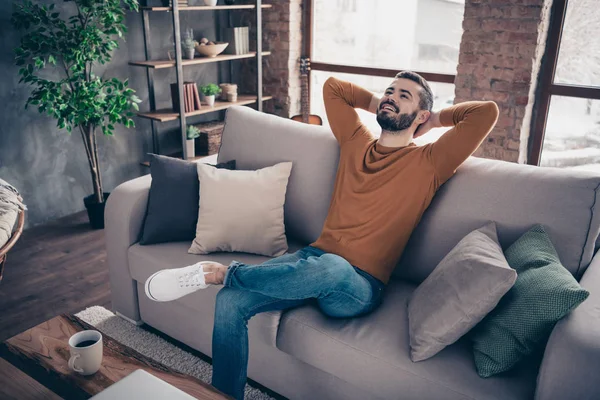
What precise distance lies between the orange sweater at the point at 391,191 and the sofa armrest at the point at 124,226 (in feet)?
2.56

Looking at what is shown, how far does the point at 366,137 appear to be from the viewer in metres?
2.10

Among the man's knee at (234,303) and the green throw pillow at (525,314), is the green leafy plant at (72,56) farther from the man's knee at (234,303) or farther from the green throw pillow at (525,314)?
the green throw pillow at (525,314)

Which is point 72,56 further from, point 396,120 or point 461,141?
point 461,141

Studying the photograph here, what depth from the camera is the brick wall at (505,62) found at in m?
3.16

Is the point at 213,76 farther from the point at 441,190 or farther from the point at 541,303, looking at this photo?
the point at 541,303

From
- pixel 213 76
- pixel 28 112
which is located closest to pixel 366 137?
pixel 28 112

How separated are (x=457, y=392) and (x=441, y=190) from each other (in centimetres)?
75

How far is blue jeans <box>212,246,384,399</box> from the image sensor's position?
166cm

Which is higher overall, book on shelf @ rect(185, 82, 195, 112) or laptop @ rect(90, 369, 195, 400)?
book on shelf @ rect(185, 82, 195, 112)

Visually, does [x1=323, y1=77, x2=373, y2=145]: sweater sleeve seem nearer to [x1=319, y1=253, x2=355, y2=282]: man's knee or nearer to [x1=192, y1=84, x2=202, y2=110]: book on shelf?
[x1=319, y1=253, x2=355, y2=282]: man's knee

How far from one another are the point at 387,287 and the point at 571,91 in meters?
2.14

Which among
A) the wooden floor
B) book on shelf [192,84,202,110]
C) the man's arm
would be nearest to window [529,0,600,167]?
the man's arm

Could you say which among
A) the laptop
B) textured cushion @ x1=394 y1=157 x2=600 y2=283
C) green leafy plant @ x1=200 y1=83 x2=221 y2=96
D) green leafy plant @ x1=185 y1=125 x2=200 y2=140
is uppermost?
green leafy plant @ x1=200 y1=83 x2=221 y2=96

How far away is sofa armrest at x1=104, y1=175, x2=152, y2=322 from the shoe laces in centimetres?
58
